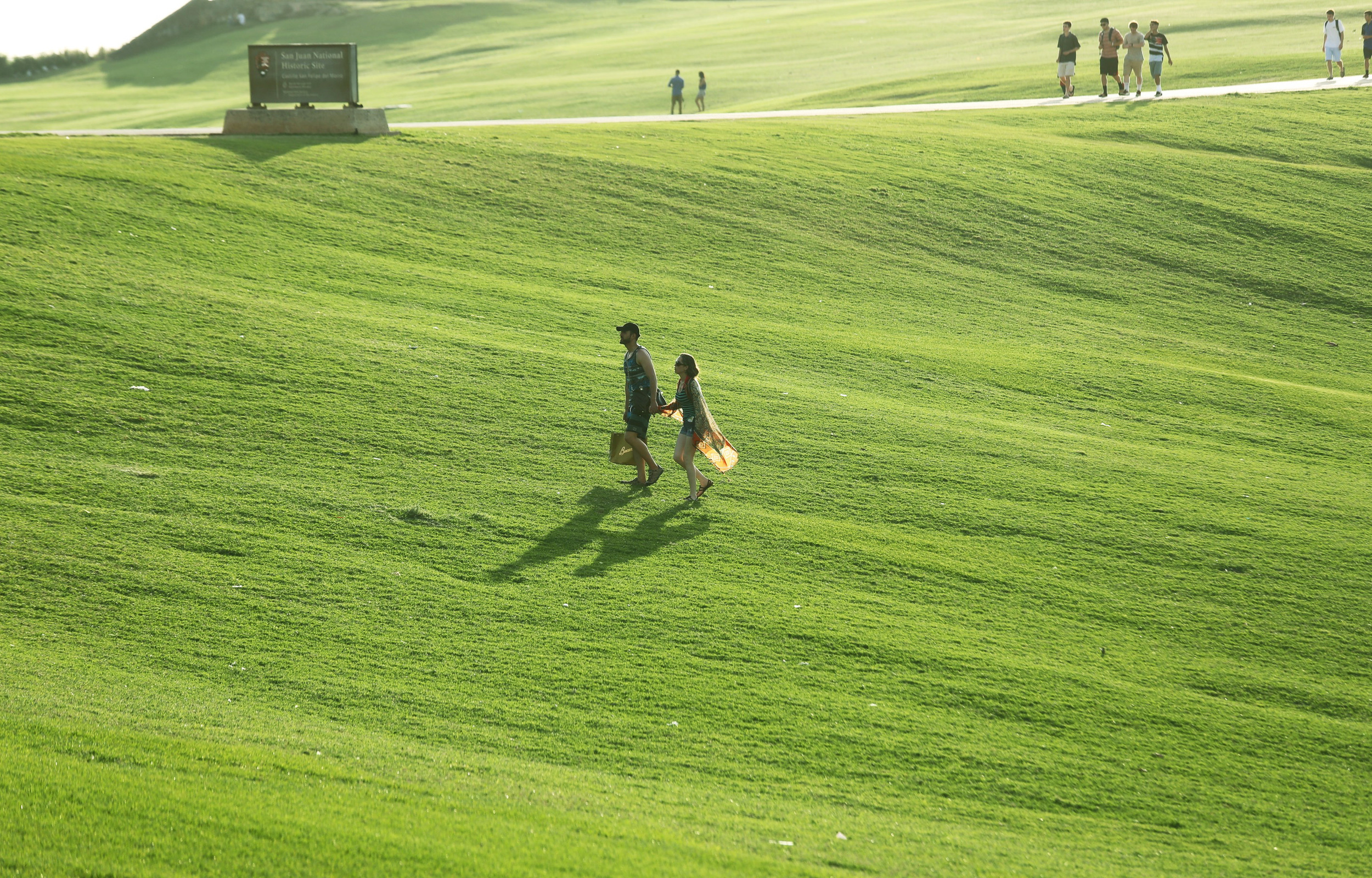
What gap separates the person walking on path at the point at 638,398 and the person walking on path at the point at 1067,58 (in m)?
27.9

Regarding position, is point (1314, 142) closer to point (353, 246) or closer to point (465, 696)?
point (353, 246)

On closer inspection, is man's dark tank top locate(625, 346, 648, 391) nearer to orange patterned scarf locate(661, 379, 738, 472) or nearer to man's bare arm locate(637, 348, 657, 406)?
man's bare arm locate(637, 348, 657, 406)

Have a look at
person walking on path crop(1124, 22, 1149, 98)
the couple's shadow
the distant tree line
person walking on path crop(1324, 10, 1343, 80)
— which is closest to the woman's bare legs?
the couple's shadow

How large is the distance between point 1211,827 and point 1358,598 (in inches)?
209

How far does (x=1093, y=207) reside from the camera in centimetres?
2647

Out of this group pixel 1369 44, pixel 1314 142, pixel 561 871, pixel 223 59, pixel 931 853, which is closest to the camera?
pixel 561 871

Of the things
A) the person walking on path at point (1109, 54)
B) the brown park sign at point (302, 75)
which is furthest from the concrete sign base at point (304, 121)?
the person walking on path at point (1109, 54)

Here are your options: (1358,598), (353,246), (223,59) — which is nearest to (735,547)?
(1358,598)

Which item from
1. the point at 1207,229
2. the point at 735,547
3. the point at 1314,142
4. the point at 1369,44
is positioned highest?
the point at 1369,44

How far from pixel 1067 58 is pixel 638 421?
29.2m

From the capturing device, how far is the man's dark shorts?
13367 millimetres

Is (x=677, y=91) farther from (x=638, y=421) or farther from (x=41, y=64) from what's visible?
(x=41, y=64)

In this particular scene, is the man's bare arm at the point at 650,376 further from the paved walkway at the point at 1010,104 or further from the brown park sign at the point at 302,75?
the paved walkway at the point at 1010,104

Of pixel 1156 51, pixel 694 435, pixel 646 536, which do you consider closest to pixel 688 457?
pixel 694 435
